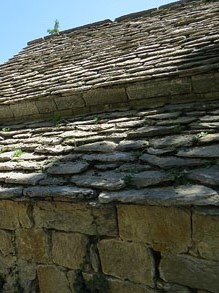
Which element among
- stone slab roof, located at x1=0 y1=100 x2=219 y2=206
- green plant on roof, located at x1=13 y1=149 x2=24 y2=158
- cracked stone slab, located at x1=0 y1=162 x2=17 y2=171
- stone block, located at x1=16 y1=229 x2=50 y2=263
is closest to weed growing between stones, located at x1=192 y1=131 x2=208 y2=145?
A: stone slab roof, located at x1=0 y1=100 x2=219 y2=206

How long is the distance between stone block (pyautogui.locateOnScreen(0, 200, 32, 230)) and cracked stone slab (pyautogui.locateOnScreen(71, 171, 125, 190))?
2.11 feet

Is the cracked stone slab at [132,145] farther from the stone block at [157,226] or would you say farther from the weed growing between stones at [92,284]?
the weed growing between stones at [92,284]

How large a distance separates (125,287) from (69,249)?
58 cm

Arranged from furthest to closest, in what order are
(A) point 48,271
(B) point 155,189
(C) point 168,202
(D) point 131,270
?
(A) point 48,271 < (D) point 131,270 < (B) point 155,189 < (C) point 168,202

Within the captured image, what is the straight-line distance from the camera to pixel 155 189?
2.38 meters

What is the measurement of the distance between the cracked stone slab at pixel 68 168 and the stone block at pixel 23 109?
185cm

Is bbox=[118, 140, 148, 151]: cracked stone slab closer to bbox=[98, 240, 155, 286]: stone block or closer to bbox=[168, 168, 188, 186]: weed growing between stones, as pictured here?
bbox=[168, 168, 188, 186]: weed growing between stones

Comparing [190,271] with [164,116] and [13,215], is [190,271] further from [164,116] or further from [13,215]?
[13,215]

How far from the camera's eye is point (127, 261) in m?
2.64

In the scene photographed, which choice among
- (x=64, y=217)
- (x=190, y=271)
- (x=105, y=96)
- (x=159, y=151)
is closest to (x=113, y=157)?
(x=159, y=151)

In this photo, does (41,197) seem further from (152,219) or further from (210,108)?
(210,108)

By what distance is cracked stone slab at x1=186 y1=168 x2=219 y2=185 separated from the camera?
222 centimetres

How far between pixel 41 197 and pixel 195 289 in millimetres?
1407

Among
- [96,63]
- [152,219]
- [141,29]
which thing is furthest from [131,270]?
[141,29]
